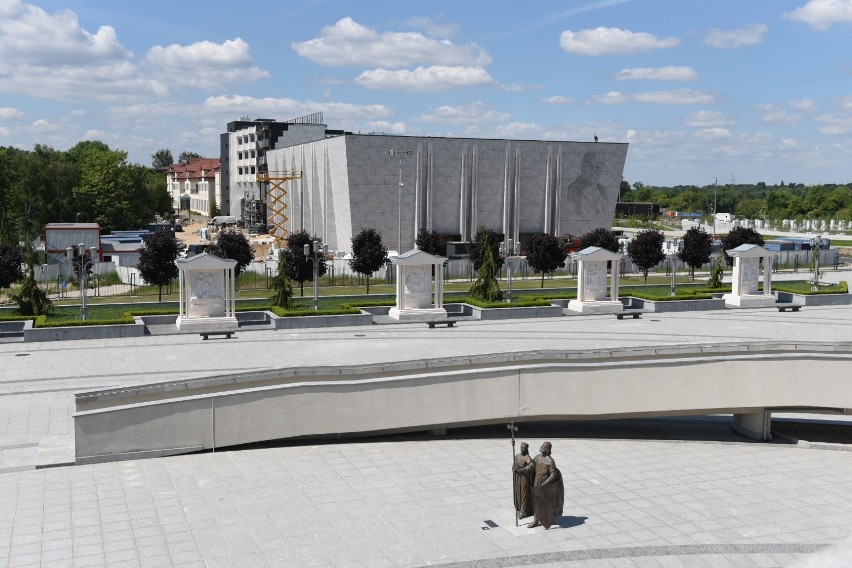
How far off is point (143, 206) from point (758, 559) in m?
86.2

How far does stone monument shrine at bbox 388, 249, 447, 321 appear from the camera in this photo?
3231 cm

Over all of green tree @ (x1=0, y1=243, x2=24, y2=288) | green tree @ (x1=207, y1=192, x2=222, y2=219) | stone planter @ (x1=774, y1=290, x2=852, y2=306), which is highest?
green tree @ (x1=207, y1=192, x2=222, y2=219)

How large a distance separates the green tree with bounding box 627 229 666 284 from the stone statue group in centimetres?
3636

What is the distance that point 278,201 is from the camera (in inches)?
2968

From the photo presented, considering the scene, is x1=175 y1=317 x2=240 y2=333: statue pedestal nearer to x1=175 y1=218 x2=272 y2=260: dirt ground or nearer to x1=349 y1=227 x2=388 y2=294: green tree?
x1=349 y1=227 x2=388 y2=294: green tree

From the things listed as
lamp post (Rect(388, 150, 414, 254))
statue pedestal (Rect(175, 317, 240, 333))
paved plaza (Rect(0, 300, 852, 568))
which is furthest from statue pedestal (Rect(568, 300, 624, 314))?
lamp post (Rect(388, 150, 414, 254))

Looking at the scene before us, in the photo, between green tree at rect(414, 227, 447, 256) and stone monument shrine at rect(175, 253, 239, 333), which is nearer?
stone monument shrine at rect(175, 253, 239, 333)

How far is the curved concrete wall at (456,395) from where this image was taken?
1493cm

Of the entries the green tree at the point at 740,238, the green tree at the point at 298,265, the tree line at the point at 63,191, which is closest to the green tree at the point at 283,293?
the green tree at the point at 298,265

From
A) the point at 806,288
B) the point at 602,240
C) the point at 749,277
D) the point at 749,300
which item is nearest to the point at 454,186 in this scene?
the point at 602,240

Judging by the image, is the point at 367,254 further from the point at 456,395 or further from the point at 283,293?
the point at 456,395

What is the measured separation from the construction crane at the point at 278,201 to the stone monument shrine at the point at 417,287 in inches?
1507

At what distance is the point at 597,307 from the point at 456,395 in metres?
19.7

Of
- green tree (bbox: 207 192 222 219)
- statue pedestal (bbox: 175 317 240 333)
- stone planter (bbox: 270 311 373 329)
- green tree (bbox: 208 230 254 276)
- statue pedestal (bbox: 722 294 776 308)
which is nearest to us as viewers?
statue pedestal (bbox: 175 317 240 333)
